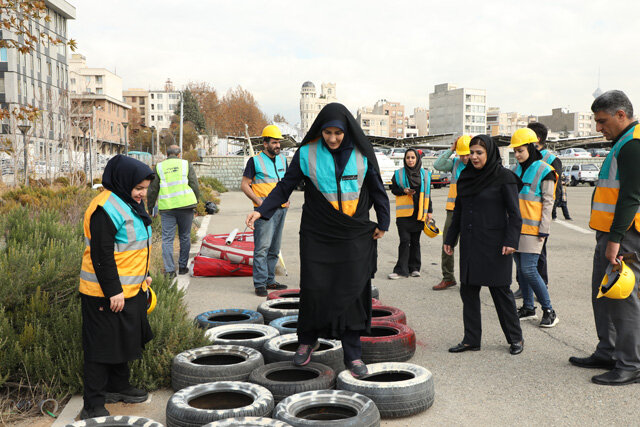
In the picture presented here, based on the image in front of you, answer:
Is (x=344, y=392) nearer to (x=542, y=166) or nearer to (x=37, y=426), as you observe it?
(x=37, y=426)

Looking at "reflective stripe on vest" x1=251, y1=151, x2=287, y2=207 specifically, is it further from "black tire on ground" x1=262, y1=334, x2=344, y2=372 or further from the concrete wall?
the concrete wall

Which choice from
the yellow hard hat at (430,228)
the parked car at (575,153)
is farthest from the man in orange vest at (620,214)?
the parked car at (575,153)

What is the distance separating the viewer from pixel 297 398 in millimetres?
3869

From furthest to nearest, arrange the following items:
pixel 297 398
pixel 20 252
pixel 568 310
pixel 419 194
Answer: pixel 419 194, pixel 568 310, pixel 20 252, pixel 297 398

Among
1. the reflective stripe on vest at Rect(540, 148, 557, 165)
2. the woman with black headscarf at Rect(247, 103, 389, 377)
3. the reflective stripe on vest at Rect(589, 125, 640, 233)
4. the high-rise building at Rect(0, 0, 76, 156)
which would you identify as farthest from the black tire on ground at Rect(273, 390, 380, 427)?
the high-rise building at Rect(0, 0, 76, 156)

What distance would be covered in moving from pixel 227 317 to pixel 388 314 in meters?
1.66

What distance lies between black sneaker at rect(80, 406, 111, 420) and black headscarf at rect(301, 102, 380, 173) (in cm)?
237

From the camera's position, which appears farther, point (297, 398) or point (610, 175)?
point (610, 175)

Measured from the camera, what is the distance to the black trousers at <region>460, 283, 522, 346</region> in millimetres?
5414

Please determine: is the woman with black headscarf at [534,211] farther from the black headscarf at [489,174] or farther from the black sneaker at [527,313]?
the black headscarf at [489,174]

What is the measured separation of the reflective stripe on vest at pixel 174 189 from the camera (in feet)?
28.8

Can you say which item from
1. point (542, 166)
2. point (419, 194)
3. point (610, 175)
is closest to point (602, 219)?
point (610, 175)

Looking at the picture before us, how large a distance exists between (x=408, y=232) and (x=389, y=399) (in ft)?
16.8

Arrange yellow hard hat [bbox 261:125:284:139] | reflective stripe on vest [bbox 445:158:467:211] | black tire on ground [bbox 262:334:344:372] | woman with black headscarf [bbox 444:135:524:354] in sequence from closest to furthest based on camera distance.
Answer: black tire on ground [bbox 262:334:344:372], woman with black headscarf [bbox 444:135:524:354], yellow hard hat [bbox 261:125:284:139], reflective stripe on vest [bbox 445:158:467:211]
